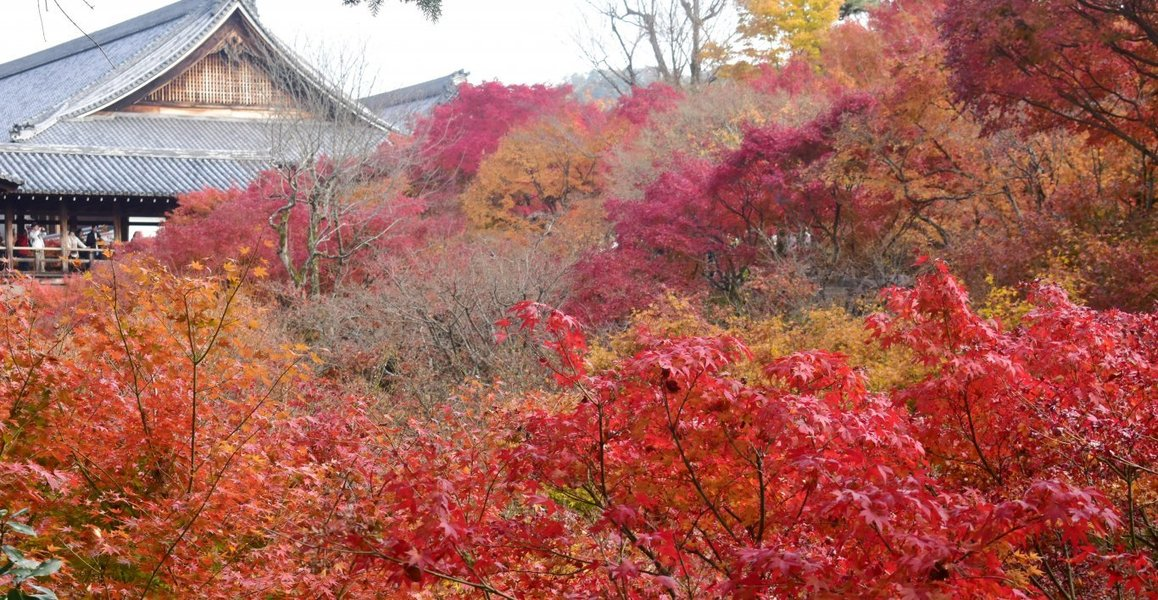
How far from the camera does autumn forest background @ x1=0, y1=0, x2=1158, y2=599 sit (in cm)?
393

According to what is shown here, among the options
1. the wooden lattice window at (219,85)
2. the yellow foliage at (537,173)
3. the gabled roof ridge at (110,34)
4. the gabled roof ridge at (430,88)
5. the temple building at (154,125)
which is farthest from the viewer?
the gabled roof ridge at (430,88)

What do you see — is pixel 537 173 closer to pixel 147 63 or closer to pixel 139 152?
pixel 139 152

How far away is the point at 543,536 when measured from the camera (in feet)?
13.5

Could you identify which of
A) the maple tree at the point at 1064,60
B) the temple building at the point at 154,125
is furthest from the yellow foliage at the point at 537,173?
the maple tree at the point at 1064,60

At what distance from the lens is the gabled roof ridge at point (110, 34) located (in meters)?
28.3

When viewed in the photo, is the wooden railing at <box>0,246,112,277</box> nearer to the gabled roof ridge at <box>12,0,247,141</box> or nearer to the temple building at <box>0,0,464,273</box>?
the temple building at <box>0,0,464,273</box>

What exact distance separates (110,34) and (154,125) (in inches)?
319

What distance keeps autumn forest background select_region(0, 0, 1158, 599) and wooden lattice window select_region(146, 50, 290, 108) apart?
5.53m

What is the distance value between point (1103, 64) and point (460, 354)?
7.40m

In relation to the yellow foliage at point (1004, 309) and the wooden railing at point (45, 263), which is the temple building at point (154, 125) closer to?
the wooden railing at point (45, 263)

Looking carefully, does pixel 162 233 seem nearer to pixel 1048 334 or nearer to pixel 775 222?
pixel 775 222

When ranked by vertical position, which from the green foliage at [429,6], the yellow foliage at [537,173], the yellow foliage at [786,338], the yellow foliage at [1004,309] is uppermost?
the green foliage at [429,6]

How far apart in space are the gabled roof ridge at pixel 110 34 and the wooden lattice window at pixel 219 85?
1.49m

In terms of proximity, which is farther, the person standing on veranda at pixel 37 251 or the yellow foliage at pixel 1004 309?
the person standing on veranda at pixel 37 251
